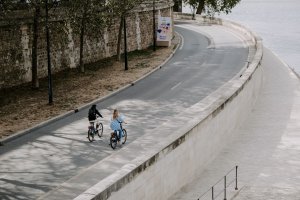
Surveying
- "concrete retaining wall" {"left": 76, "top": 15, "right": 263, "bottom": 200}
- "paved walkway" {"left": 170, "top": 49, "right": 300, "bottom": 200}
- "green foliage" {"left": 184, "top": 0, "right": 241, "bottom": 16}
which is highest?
"green foliage" {"left": 184, "top": 0, "right": 241, "bottom": 16}

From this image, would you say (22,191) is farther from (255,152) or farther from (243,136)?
(243,136)

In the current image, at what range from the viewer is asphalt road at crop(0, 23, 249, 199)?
64.4 ft

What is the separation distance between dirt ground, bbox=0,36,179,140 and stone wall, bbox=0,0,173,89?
0.90 meters

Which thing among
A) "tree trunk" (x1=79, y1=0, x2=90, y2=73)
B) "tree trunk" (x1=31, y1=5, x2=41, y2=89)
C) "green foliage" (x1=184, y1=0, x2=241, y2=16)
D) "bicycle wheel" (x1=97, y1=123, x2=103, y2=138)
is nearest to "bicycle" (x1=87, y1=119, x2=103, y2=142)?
"bicycle wheel" (x1=97, y1=123, x2=103, y2=138)

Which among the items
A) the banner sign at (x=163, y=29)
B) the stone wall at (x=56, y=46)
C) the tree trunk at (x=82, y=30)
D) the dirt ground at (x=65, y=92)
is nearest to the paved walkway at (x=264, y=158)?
the dirt ground at (x=65, y=92)

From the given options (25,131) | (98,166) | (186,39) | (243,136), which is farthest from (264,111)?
(186,39)

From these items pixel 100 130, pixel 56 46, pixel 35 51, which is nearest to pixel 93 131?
pixel 100 130

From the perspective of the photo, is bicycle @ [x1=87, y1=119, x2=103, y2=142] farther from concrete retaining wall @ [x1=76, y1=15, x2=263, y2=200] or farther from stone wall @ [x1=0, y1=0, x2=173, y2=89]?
stone wall @ [x1=0, y1=0, x2=173, y2=89]

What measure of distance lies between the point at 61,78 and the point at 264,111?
14.9 m

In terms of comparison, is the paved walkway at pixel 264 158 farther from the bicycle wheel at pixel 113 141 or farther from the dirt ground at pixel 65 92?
the dirt ground at pixel 65 92

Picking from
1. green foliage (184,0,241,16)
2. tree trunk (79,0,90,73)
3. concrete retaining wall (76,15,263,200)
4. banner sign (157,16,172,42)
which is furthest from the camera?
green foliage (184,0,241,16)

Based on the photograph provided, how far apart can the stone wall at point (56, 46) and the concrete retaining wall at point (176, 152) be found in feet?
51.7

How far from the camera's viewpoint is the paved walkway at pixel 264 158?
18125mm

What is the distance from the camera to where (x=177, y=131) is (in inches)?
677
